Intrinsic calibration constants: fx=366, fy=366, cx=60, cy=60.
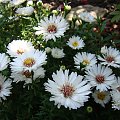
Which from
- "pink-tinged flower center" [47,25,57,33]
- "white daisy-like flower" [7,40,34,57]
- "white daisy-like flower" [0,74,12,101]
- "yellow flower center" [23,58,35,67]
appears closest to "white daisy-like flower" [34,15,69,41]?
"pink-tinged flower center" [47,25,57,33]

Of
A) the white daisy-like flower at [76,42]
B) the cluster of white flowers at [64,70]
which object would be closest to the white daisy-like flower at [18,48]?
the cluster of white flowers at [64,70]

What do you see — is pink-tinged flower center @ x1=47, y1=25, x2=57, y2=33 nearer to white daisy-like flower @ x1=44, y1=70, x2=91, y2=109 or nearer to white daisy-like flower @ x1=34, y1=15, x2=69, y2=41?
white daisy-like flower @ x1=34, y1=15, x2=69, y2=41

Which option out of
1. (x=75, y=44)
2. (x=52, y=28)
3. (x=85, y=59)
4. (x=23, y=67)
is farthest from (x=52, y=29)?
(x=23, y=67)

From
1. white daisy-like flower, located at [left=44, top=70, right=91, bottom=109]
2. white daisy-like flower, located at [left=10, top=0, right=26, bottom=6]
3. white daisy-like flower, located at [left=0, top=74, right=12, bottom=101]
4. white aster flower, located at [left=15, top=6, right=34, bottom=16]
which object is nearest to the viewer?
white daisy-like flower, located at [left=44, top=70, right=91, bottom=109]

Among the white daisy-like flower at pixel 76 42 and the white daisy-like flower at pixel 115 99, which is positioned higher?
the white daisy-like flower at pixel 76 42

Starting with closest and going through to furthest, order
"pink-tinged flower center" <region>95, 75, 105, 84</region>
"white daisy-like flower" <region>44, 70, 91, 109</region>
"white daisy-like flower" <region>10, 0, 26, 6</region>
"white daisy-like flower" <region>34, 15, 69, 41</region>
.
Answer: "white daisy-like flower" <region>44, 70, 91, 109</region> < "pink-tinged flower center" <region>95, 75, 105, 84</region> < "white daisy-like flower" <region>34, 15, 69, 41</region> < "white daisy-like flower" <region>10, 0, 26, 6</region>

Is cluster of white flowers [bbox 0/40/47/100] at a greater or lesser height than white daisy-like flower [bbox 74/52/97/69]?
greater

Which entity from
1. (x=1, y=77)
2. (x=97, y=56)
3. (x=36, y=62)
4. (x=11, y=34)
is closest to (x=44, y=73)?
(x=36, y=62)

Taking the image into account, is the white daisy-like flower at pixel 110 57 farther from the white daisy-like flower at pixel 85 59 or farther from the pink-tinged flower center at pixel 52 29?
the pink-tinged flower center at pixel 52 29
